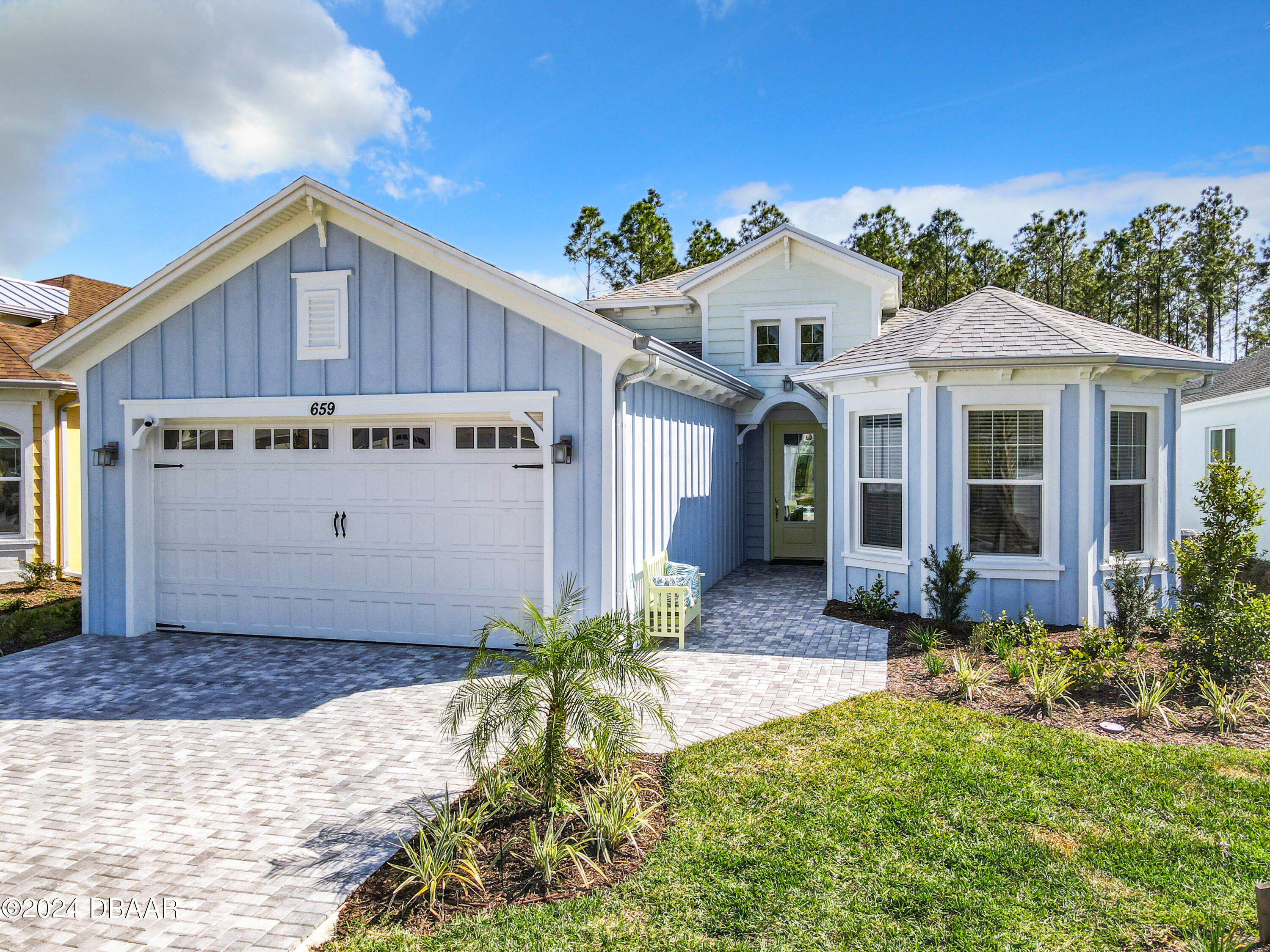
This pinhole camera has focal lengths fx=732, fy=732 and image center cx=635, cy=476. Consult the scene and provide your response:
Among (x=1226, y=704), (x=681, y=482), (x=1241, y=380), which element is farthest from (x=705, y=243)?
(x=1226, y=704)

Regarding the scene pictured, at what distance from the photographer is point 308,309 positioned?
827 centimetres

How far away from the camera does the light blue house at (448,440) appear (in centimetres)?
772

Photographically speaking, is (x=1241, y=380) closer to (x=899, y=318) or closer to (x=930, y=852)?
(x=899, y=318)

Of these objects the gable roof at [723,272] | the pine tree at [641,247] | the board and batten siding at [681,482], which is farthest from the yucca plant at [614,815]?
the pine tree at [641,247]

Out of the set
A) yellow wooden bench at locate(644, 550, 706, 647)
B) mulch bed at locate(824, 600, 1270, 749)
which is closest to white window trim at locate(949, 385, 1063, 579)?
mulch bed at locate(824, 600, 1270, 749)

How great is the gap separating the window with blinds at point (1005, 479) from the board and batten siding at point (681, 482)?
12.0 ft

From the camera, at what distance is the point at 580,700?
412 cm

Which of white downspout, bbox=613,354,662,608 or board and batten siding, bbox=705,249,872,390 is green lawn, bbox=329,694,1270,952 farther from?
board and batten siding, bbox=705,249,872,390

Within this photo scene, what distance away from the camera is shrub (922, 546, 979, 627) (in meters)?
8.27

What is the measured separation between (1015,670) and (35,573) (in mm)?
14072

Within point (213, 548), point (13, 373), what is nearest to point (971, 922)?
point (213, 548)

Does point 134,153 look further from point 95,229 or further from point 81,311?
point 81,311

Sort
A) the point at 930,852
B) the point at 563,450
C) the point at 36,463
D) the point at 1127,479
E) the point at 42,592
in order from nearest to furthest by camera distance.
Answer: the point at 930,852, the point at 563,450, the point at 1127,479, the point at 42,592, the point at 36,463

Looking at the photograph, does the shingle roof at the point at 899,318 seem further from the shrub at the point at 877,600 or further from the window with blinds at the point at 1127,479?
the shrub at the point at 877,600
